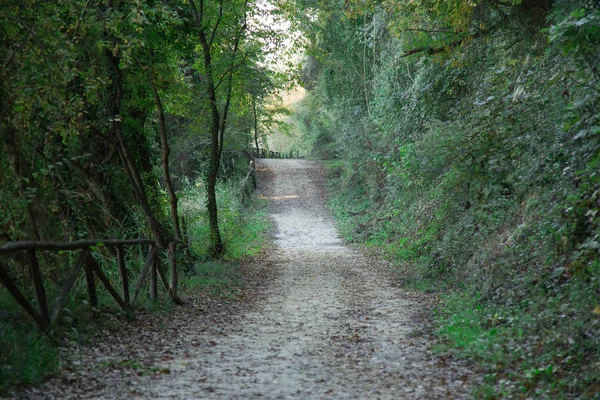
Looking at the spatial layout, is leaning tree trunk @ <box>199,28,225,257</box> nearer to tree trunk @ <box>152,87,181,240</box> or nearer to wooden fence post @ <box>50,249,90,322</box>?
tree trunk @ <box>152,87,181,240</box>

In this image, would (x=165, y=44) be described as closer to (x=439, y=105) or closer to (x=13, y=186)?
(x=13, y=186)

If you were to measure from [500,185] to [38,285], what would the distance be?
30.0 feet

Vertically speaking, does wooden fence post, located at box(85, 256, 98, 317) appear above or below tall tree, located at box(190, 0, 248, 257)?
below

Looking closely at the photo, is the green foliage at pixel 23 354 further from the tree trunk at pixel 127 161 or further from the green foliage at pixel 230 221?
the green foliage at pixel 230 221

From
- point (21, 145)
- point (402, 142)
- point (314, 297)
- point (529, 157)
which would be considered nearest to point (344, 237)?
point (402, 142)

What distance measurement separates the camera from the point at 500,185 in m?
12.3

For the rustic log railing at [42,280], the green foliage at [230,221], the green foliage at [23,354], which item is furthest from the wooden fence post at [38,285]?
the green foliage at [230,221]

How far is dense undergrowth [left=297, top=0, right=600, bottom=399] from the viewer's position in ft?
22.2

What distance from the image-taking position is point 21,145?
8.80 m

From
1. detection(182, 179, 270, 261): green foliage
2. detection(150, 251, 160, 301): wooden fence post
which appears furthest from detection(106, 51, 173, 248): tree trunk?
detection(182, 179, 270, 261): green foliage

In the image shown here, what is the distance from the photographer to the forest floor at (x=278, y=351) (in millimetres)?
5945

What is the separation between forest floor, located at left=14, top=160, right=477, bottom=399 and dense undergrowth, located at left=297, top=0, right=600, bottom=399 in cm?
66

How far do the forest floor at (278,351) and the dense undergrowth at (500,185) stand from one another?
25.9 inches

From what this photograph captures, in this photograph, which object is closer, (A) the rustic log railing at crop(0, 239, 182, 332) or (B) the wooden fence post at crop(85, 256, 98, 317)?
(A) the rustic log railing at crop(0, 239, 182, 332)
